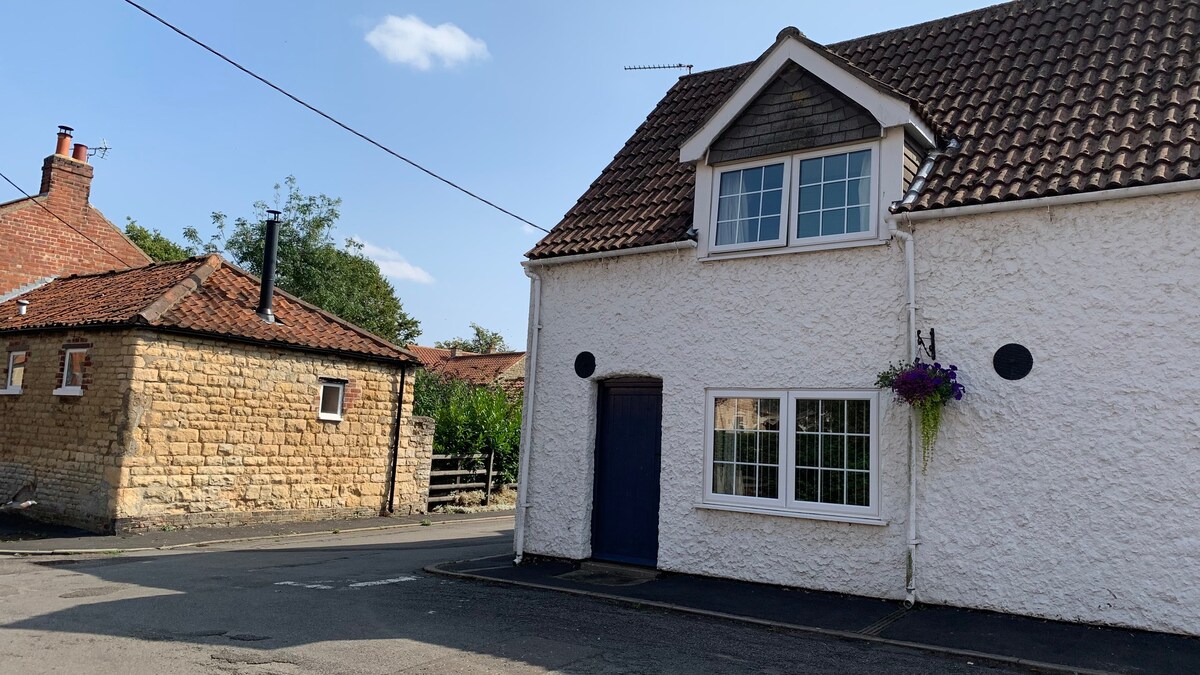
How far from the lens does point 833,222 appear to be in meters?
9.85

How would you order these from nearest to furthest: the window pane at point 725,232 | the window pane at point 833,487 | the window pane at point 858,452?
1. the window pane at point 858,452
2. the window pane at point 833,487
3. the window pane at point 725,232

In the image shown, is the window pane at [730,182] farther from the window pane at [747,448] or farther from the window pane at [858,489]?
the window pane at [858,489]

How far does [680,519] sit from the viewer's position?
10.4m

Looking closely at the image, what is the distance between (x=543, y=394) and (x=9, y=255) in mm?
17213

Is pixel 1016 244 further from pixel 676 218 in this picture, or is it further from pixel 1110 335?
pixel 676 218

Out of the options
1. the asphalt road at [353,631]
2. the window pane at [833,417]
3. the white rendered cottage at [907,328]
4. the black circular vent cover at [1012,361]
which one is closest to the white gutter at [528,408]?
the white rendered cottage at [907,328]

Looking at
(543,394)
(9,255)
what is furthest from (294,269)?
(543,394)

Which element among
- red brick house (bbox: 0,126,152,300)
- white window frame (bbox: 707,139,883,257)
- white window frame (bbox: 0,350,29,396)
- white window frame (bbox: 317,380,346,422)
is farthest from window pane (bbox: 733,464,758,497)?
red brick house (bbox: 0,126,152,300)

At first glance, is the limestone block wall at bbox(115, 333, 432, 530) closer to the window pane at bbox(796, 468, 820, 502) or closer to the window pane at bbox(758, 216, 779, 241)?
the window pane at bbox(758, 216, 779, 241)

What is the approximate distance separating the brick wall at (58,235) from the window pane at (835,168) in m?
20.6

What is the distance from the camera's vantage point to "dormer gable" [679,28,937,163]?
9.50 meters

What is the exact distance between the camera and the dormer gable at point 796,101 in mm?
9500

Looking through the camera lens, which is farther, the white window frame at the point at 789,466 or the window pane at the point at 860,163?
the window pane at the point at 860,163

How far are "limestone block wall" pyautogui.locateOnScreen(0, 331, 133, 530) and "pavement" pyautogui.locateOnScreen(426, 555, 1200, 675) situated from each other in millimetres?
7364
